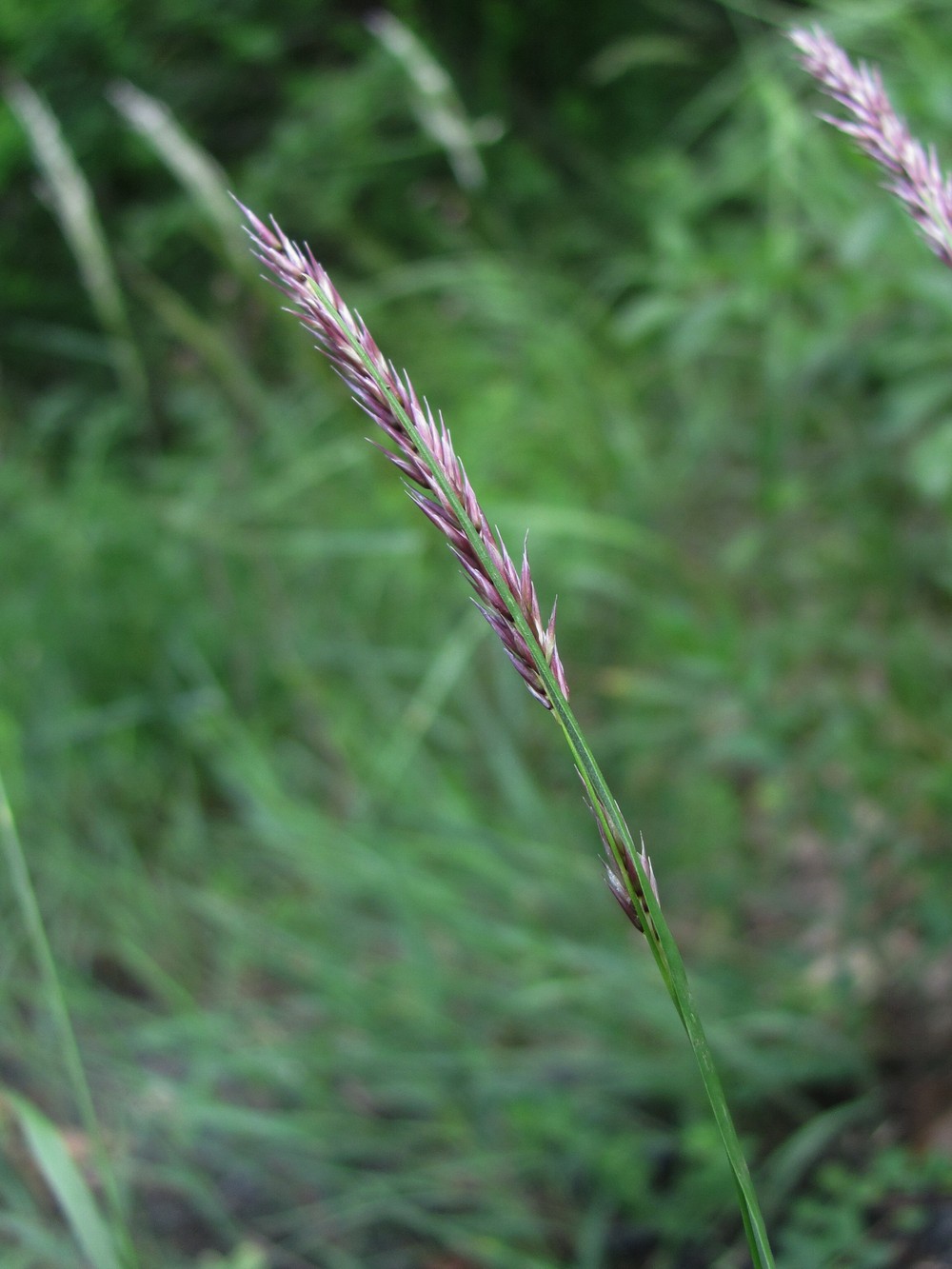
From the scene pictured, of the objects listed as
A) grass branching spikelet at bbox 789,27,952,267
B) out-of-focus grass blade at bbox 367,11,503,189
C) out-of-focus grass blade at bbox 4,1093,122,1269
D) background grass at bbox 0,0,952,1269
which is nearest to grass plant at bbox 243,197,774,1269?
grass branching spikelet at bbox 789,27,952,267

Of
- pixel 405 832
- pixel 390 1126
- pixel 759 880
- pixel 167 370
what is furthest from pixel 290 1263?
pixel 167 370

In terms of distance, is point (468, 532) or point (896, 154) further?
point (896, 154)

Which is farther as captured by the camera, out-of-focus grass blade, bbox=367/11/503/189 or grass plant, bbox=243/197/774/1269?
out-of-focus grass blade, bbox=367/11/503/189

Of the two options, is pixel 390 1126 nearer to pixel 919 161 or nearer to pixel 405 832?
pixel 405 832

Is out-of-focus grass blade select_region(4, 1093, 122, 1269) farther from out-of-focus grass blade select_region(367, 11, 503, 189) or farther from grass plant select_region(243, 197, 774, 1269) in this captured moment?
out-of-focus grass blade select_region(367, 11, 503, 189)

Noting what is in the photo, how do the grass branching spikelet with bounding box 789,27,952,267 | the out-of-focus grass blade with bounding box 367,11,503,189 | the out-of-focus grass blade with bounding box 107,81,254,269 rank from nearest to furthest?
the grass branching spikelet with bounding box 789,27,952,267 → the out-of-focus grass blade with bounding box 107,81,254,269 → the out-of-focus grass blade with bounding box 367,11,503,189

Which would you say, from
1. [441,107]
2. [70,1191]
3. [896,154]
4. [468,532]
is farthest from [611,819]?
[441,107]

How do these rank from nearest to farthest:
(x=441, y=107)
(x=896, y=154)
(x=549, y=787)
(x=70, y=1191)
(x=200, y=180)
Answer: (x=896, y=154) → (x=70, y=1191) → (x=200, y=180) → (x=441, y=107) → (x=549, y=787)

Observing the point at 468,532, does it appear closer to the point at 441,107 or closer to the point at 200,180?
the point at 200,180
